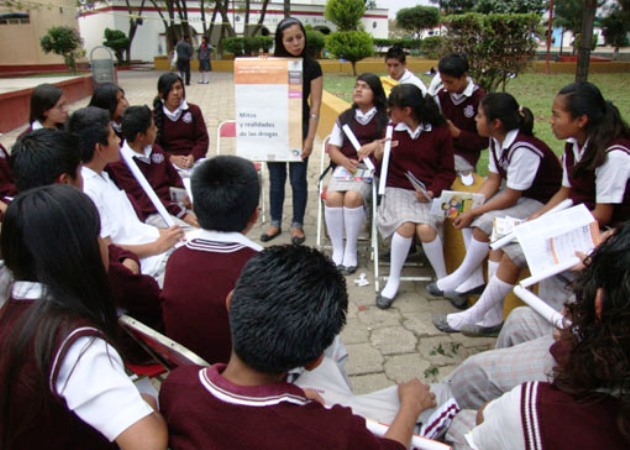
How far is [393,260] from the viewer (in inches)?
143

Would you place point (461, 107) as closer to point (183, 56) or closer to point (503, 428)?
point (503, 428)

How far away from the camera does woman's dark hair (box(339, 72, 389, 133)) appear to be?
420 cm

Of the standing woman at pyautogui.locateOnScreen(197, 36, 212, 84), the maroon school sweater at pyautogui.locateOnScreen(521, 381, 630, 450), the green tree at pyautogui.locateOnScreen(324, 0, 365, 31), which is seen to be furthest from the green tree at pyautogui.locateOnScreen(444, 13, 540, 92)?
the standing woman at pyautogui.locateOnScreen(197, 36, 212, 84)

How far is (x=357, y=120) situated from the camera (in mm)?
4301

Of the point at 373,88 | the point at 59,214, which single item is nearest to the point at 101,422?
the point at 59,214

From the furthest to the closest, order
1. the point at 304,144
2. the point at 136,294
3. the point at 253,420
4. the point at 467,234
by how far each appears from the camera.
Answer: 1. the point at 304,144
2. the point at 467,234
3. the point at 136,294
4. the point at 253,420

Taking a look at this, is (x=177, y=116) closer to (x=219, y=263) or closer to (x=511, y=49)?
(x=219, y=263)

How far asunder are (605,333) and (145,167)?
10.1 feet

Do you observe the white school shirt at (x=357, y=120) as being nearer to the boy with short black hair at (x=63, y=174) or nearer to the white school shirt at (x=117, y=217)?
the white school shirt at (x=117, y=217)

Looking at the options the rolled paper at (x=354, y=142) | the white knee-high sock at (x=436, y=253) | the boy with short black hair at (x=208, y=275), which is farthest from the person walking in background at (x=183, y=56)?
the boy with short black hair at (x=208, y=275)

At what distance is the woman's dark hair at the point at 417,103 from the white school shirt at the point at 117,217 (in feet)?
6.42

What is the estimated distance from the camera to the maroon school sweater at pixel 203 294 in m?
1.79

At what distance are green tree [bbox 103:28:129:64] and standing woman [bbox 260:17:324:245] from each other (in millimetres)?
27800

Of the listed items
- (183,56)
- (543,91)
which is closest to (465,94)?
(543,91)
